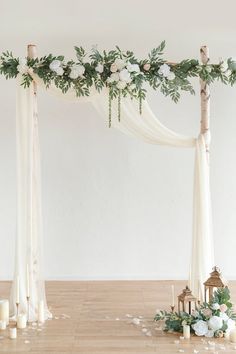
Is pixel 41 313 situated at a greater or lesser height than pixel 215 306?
lesser

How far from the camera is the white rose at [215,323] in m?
4.36

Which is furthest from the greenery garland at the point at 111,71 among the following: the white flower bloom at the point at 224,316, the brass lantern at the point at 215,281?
the white flower bloom at the point at 224,316

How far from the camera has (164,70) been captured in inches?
190

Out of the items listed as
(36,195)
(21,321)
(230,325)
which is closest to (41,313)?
(21,321)

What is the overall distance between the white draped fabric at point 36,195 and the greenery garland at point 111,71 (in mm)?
106

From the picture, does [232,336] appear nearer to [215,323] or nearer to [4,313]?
[215,323]

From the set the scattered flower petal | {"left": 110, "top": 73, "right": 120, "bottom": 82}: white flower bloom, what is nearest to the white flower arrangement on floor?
the scattered flower petal

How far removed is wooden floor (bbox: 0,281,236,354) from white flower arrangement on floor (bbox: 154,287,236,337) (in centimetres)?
9

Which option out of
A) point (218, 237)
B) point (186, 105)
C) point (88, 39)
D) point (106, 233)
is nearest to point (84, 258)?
point (106, 233)

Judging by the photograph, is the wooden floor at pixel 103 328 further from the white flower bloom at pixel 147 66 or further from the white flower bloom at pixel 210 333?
the white flower bloom at pixel 147 66

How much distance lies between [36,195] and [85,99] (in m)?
0.99

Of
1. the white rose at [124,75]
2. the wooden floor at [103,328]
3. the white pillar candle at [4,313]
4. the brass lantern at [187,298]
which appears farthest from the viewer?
the white rose at [124,75]

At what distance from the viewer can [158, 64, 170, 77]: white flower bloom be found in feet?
15.9

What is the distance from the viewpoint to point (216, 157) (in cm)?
662
